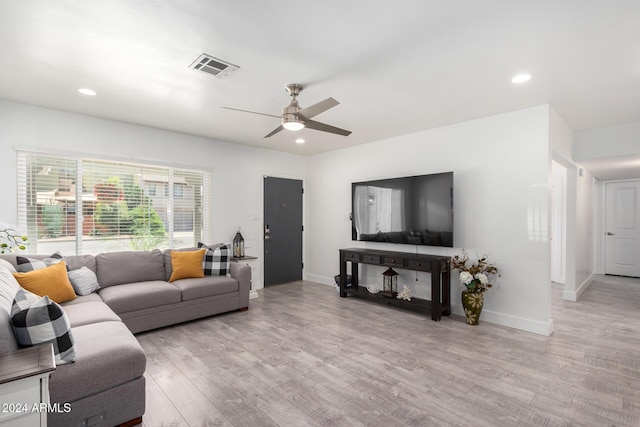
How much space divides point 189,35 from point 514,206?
3.73 meters

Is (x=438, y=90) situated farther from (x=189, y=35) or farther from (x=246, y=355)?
→ (x=246, y=355)

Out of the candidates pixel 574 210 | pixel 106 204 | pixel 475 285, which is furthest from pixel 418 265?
pixel 106 204

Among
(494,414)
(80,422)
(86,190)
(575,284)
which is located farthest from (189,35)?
(575,284)

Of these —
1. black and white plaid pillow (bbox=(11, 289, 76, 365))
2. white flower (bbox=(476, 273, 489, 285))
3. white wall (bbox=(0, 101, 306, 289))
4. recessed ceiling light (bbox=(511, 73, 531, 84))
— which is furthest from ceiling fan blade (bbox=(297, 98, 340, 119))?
white wall (bbox=(0, 101, 306, 289))

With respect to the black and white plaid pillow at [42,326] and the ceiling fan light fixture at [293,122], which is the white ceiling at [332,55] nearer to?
the ceiling fan light fixture at [293,122]

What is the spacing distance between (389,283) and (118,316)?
135 inches

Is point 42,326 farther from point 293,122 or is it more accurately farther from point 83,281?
point 293,122


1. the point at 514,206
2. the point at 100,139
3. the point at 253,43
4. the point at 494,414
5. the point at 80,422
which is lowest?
the point at 494,414

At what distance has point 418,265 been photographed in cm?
399

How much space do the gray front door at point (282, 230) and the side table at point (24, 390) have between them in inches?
172

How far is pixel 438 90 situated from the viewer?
3.04m

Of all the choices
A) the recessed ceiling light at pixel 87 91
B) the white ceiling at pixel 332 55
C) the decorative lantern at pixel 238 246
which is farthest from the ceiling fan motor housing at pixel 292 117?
the decorative lantern at pixel 238 246

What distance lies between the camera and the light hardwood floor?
205 centimetres

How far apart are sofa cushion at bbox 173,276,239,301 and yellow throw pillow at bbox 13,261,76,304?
106cm
